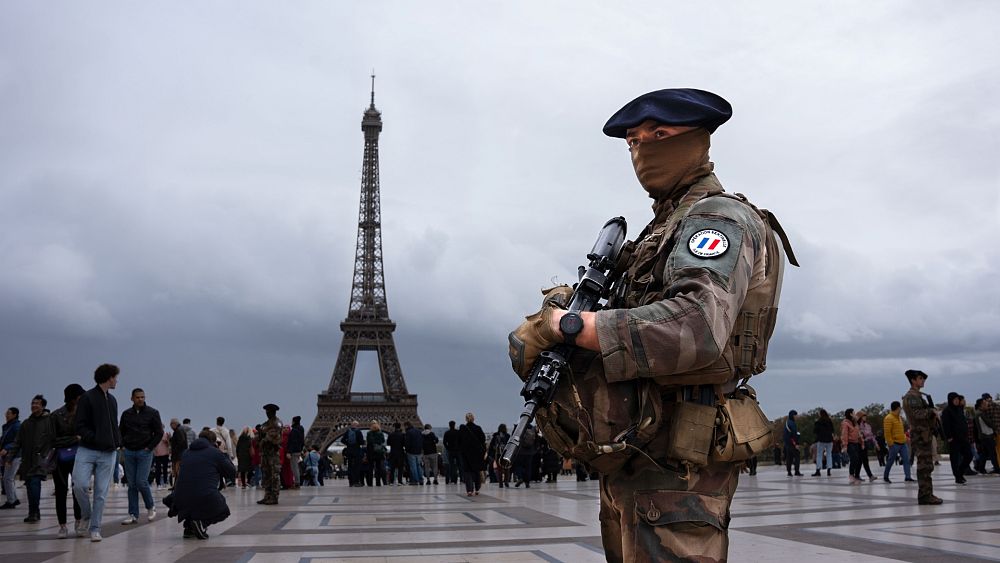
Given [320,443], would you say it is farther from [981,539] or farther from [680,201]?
[680,201]

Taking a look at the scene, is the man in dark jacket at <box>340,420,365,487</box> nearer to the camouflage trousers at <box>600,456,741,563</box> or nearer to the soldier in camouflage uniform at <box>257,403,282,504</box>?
the soldier in camouflage uniform at <box>257,403,282,504</box>

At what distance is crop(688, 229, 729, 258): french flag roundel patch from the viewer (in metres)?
2.12

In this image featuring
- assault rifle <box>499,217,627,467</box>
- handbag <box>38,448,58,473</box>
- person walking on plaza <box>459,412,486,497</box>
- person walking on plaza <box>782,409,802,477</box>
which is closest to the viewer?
assault rifle <box>499,217,627,467</box>

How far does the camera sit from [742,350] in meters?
2.26

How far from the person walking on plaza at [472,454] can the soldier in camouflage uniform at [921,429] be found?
305 inches

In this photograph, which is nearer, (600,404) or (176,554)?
(600,404)

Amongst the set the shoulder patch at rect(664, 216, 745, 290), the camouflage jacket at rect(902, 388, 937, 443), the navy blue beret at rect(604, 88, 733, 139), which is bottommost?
the camouflage jacket at rect(902, 388, 937, 443)

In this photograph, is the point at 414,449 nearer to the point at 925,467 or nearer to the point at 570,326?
the point at 925,467

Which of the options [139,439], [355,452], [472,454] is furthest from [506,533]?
[355,452]

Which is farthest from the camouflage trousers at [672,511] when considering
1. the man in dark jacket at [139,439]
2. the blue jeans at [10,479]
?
the blue jeans at [10,479]

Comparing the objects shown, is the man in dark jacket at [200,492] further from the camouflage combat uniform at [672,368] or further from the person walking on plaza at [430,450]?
the person walking on plaza at [430,450]

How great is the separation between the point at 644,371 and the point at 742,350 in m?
0.35

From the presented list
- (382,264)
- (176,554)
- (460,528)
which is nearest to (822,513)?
(460,528)

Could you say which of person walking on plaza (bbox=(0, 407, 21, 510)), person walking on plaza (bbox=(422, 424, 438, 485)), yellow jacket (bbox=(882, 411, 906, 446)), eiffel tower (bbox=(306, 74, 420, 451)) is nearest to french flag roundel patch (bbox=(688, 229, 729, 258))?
person walking on plaza (bbox=(0, 407, 21, 510))
